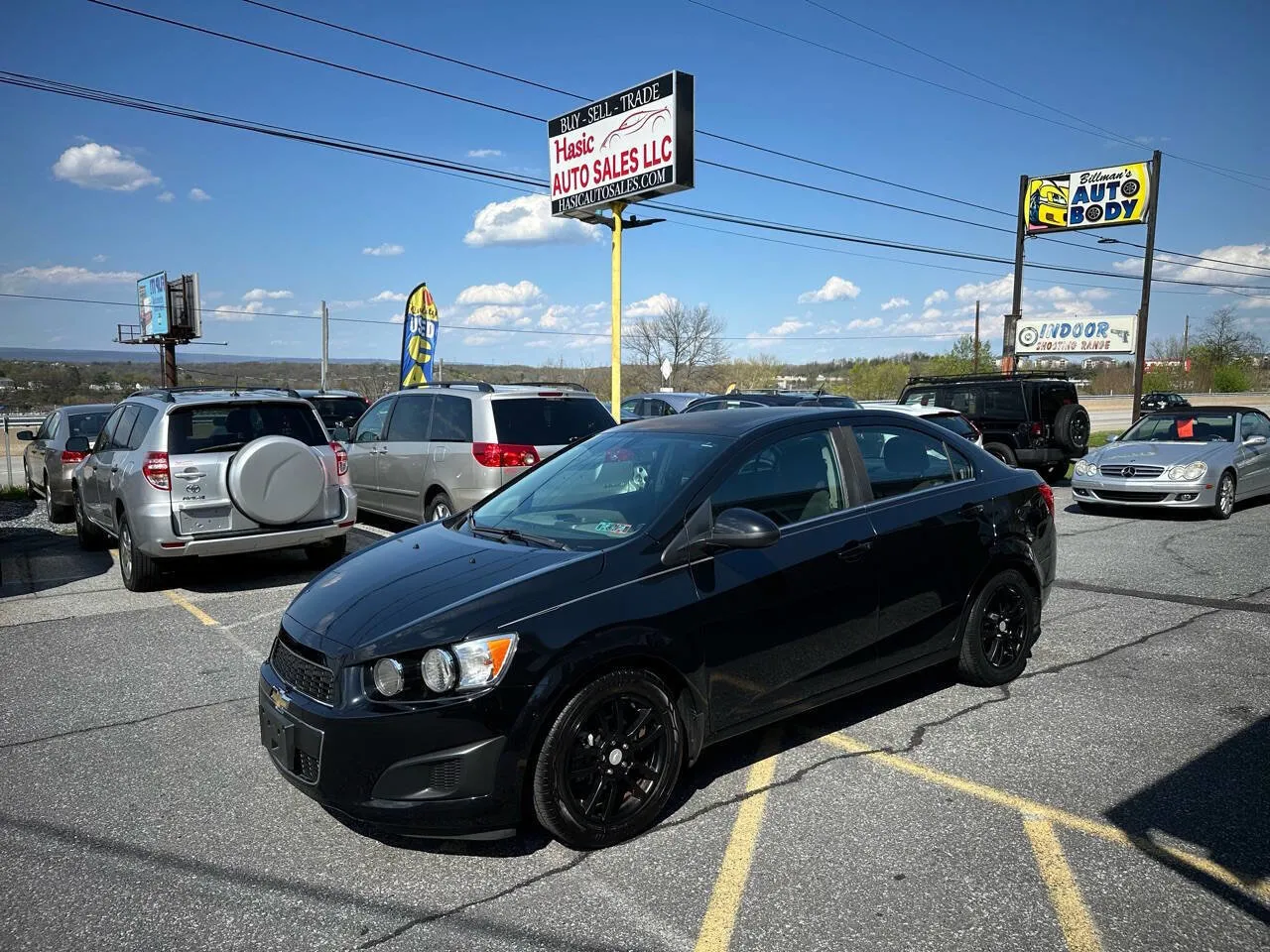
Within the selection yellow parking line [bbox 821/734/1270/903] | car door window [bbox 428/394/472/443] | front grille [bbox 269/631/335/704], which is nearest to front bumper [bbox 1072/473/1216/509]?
car door window [bbox 428/394/472/443]

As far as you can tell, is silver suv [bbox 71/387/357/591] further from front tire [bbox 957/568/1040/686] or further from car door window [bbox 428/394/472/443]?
front tire [bbox 957/568/1040/686]

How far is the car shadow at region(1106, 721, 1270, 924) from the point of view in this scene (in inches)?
129

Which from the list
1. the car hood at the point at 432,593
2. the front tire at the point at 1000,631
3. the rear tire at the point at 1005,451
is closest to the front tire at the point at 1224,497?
the rear tire at the point at 1005,451

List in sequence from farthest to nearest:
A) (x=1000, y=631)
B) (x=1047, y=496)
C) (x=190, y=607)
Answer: (x=190, y=607)
(x=1047, y=496)
(x=1000, y=631)

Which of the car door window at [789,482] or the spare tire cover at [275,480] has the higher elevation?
the car door window at [789,482]

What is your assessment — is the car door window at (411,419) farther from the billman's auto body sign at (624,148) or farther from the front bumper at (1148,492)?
the front bumper at (1148,492)

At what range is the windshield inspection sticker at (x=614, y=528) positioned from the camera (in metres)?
3.92

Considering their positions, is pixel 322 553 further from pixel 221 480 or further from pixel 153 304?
pixel 153 304

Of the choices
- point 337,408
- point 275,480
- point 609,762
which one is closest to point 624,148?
point 337,408

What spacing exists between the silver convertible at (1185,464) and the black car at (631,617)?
823 cm

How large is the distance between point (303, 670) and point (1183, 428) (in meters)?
13.4

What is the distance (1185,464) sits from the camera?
476 inches

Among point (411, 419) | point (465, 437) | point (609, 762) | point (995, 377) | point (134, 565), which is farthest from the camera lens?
point (995, 377)

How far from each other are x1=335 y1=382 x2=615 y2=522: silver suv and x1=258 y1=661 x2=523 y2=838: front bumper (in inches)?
236
